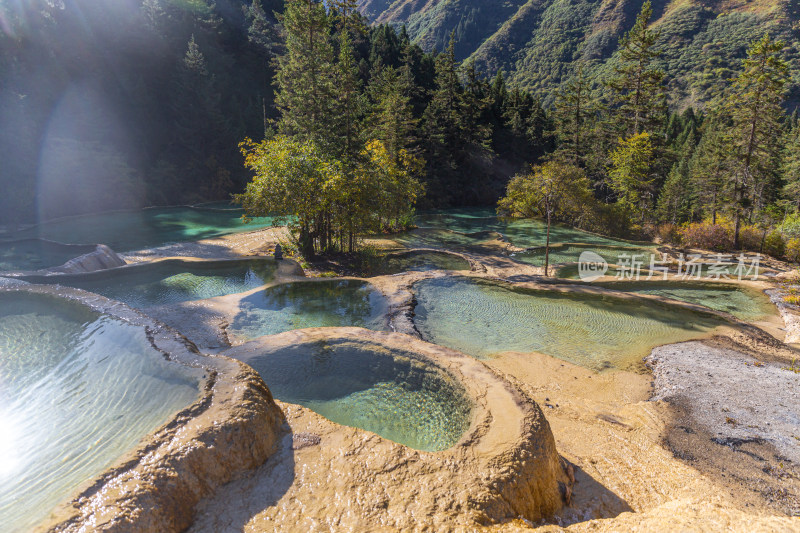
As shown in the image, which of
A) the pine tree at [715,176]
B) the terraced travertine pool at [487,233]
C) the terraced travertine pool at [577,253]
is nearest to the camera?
the terraced travertine pool at [577,253]

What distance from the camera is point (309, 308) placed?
36.3ft

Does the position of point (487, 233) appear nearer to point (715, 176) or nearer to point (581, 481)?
point (715, 176)

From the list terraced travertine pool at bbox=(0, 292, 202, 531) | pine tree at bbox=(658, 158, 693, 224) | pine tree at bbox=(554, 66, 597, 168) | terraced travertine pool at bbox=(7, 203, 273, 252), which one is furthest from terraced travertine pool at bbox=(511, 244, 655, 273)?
pine tree at bbox=(658, 158, 693, 224)

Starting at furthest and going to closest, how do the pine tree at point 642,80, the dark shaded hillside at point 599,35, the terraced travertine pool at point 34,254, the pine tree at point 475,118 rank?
the dark shaded hillside at point 599,35
the pine tree at point 475,118
the pine tree at point 642,80
the terraced travertine pool at point 34,254

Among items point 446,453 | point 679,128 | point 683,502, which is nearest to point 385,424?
point 446,453

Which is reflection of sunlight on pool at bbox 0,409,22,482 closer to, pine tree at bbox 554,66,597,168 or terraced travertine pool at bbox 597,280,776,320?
terraced travertine pool at bbox 597,280,776,320

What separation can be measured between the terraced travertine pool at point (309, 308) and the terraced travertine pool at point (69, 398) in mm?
2574

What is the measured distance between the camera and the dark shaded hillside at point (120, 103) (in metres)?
26.5

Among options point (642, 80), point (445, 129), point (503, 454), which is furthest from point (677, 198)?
point (503, 454)

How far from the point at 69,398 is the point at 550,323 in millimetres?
10556

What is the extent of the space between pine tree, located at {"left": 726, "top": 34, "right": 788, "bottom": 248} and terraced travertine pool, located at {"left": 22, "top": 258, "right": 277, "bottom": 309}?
81.1 ft

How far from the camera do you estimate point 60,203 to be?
2655cm

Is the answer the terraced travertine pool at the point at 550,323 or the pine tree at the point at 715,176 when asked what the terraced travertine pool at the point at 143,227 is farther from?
the pine tree at the point at 715,176

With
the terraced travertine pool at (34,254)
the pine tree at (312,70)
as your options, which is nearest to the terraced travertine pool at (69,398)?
the terraced travertine pool at (34,254)
